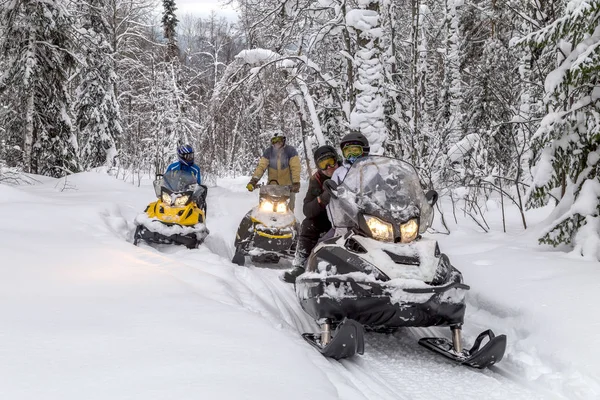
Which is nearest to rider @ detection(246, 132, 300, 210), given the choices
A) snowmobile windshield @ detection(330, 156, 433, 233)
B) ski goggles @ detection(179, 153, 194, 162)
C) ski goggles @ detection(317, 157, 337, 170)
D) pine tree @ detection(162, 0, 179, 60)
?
ski goggles @ detection(179, 153, 194, 162)

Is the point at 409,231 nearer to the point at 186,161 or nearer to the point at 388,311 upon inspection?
the point at 388,311

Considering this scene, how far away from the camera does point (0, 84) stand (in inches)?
626

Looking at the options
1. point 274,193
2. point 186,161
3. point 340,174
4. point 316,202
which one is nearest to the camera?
point 340,174

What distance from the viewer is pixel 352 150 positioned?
18.9ft

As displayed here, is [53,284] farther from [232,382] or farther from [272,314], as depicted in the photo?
[232,382]

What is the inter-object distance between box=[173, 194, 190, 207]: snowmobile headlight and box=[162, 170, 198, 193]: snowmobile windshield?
13cm

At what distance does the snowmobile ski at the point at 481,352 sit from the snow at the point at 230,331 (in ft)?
0.35

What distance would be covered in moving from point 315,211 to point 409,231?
2.20 metres

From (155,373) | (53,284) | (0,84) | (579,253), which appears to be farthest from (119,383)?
(0,84)

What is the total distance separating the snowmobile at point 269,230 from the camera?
7.82 m

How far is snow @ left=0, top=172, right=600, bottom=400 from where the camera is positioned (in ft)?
8.95

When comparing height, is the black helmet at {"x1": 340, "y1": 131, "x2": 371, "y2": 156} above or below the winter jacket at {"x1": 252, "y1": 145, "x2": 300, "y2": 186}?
above

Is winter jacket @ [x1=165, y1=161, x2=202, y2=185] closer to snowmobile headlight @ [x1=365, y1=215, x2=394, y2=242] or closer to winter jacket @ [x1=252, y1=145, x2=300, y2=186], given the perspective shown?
winter jacket @ [x1=252, y1=145, x2=300, y2=186]

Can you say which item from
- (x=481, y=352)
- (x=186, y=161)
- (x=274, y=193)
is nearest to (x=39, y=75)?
(x=186, y=161)
